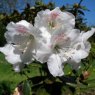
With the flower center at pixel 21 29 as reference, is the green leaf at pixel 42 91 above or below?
below

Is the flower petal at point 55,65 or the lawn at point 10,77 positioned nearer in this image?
the flower petal at point 55,65

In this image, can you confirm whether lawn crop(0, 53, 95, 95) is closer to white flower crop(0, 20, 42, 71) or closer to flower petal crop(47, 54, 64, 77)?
flower petal crop(47, 54, 64, 77)

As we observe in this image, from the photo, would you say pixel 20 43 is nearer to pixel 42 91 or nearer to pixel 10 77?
pixel 42 91

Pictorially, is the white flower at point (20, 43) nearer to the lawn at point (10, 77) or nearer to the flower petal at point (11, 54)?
the flower petal at point (11, 54)

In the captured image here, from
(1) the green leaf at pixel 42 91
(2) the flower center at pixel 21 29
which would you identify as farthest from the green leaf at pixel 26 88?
(2) the flower center at pixel 21 29

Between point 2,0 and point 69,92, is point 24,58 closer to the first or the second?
point 69,92

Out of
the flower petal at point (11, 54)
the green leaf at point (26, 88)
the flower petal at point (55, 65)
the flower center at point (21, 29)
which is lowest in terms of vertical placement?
the green leaf at point (26, 88)

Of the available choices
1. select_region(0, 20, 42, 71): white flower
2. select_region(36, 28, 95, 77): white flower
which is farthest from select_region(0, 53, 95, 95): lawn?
select_region(0, 20, 42, 71): white flower
